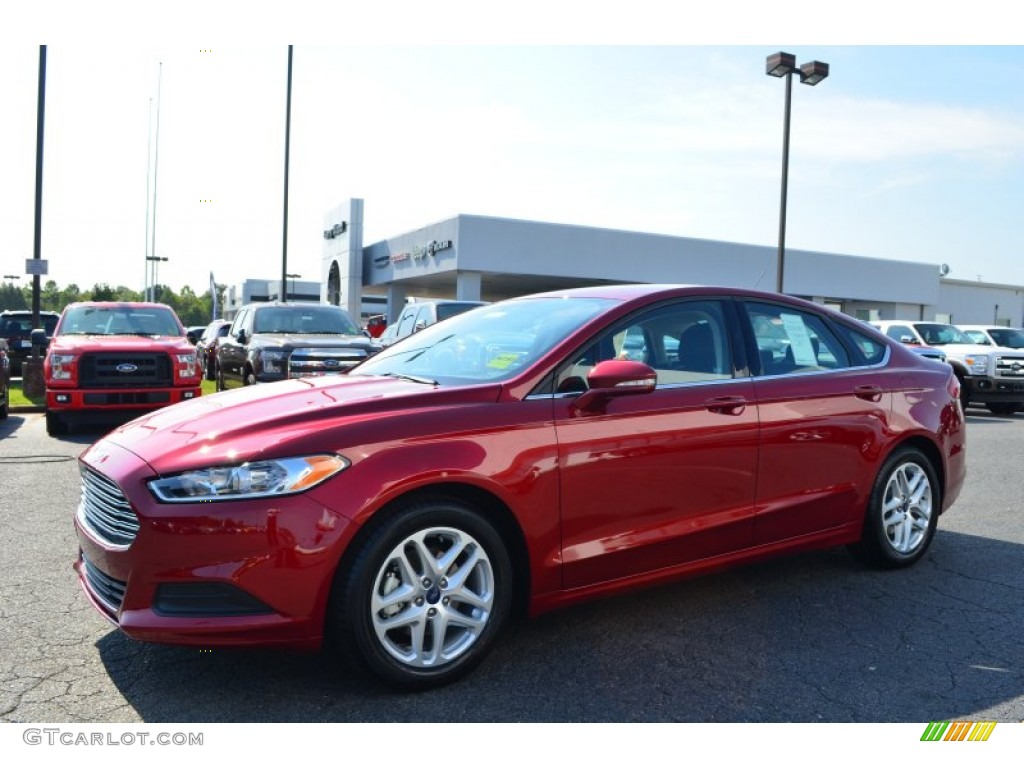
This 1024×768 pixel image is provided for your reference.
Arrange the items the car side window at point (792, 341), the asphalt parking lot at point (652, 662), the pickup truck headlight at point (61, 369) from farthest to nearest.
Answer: the pickup truck headlight at point (61, 369), the car side window at point (792, 341), the asphalt parking lot at point (652, 662)

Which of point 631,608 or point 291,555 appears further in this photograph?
point 631,608

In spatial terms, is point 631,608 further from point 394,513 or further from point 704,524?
point 394,513

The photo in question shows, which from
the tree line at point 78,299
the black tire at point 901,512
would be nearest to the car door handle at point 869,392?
the black tire at point 901,512

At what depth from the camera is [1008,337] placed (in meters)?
18.5

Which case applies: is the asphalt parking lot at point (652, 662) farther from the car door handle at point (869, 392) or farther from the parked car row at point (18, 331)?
the parked car row at point (18, 331)

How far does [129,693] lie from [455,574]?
1.31 m

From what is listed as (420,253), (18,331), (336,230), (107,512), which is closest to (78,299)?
(336,230)

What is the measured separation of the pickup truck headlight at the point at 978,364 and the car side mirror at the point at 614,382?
15.5 metres

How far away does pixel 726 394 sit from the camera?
4441 millimetres

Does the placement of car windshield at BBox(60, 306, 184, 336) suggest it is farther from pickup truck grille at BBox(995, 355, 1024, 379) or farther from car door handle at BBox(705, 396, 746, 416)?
pickup truck grille at BBox(995, 355, 1024, 379)

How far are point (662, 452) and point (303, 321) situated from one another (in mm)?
10448

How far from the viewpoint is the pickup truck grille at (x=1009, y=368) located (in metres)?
16.9

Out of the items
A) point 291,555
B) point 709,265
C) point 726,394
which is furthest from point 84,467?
point 709,265

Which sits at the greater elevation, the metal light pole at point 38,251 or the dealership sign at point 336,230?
the dealership sign at point 336,230
